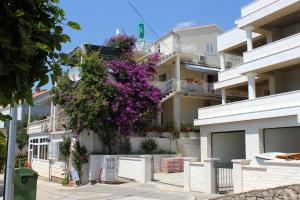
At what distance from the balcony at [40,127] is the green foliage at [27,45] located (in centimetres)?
2974

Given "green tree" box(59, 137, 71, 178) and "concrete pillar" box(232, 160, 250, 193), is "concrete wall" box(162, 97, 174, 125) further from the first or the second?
"concrete pillar" box(232, 160, 250, 193)

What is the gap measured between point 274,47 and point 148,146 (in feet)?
32.2

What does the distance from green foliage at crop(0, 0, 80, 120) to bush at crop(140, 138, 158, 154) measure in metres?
23.1

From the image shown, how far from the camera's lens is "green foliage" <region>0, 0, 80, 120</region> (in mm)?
3576

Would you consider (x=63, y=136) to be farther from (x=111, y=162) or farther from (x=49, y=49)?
(x=49, y=49)

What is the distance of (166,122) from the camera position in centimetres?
3484

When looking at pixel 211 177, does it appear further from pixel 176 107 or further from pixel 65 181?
pixel 176 107

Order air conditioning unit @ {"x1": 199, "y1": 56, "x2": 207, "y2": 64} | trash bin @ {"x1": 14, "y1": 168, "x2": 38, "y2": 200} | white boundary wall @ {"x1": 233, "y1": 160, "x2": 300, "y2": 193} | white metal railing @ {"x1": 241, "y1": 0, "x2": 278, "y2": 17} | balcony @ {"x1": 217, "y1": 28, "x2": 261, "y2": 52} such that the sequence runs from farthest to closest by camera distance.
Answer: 1. air conditioning unit @ {"x1": 199, "y1": 56, "x2": 207, "y2": 64}
2. balcony @ {"x1": 217, "y1": 28, "x2": 261, "y2": 52}
3. white metal railing @ {"x1": 241, "y1": 0, "x2": 278, "y2": 17}
4. white boundary wall @ {"x1": 233, "y1": 160, "x2": 300, "y2": 193}
5. trash bin @ {"x1": 14, "y1": 168, "x2": 38, "y2": 200}


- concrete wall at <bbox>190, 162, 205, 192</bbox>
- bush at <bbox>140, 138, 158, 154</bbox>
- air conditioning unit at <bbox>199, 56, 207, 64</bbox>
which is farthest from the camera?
air conditioning unit at <bbox>199, 56, 207, 64</bbox>

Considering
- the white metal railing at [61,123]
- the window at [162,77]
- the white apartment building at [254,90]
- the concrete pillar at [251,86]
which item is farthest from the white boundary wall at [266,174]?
the window at [162,77]

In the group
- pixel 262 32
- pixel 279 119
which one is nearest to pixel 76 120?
pixel 279 119

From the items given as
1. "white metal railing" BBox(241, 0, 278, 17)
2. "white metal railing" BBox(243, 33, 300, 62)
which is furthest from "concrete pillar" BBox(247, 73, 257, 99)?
"white metal railing" BBox(241, 0, 278, 17)

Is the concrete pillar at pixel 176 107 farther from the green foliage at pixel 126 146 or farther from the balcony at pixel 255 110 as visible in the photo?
the green foliage at pixel 126 146

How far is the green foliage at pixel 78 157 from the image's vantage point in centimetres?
2459
